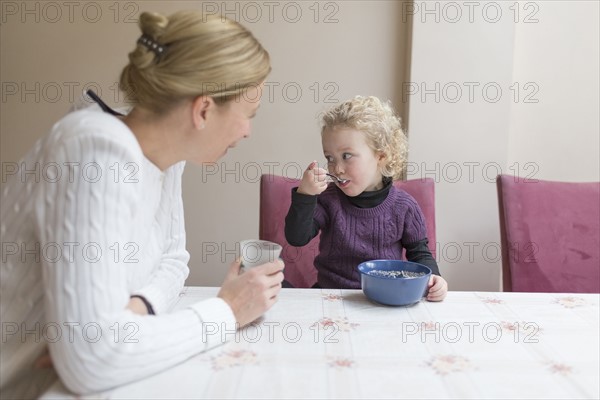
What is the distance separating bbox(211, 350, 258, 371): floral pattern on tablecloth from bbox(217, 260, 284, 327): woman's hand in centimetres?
7

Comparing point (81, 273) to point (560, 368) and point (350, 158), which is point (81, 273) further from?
point (350, 158)

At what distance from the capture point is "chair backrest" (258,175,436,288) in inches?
75.0

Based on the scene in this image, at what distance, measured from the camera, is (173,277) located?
121cm

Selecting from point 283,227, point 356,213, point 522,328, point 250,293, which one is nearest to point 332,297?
point 250,293

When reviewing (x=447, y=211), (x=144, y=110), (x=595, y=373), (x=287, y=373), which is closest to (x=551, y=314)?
(x=595, y=373)

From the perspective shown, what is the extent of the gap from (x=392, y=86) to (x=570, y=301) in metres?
1.33

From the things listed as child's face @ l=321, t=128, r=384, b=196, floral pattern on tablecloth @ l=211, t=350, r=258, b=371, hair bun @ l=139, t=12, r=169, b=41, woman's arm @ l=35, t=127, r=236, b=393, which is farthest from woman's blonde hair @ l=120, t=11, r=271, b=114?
child's face @ l=321, t=128, r=384, b=196

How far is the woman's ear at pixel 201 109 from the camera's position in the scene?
39.9 inches

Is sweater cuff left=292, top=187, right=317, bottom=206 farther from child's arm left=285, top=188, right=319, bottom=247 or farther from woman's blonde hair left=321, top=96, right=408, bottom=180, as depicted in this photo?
woman's blonde hair left=321, top=96, right=408, bottom=180

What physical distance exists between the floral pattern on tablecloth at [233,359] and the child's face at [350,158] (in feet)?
2.77

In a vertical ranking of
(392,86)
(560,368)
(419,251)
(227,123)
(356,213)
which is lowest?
(560,368)

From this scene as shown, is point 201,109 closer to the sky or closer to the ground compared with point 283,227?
closer to the sky

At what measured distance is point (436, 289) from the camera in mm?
1310

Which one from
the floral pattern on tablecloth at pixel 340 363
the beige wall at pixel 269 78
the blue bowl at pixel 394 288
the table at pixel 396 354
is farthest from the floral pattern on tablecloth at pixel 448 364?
the beige wall at pixel 269 78
